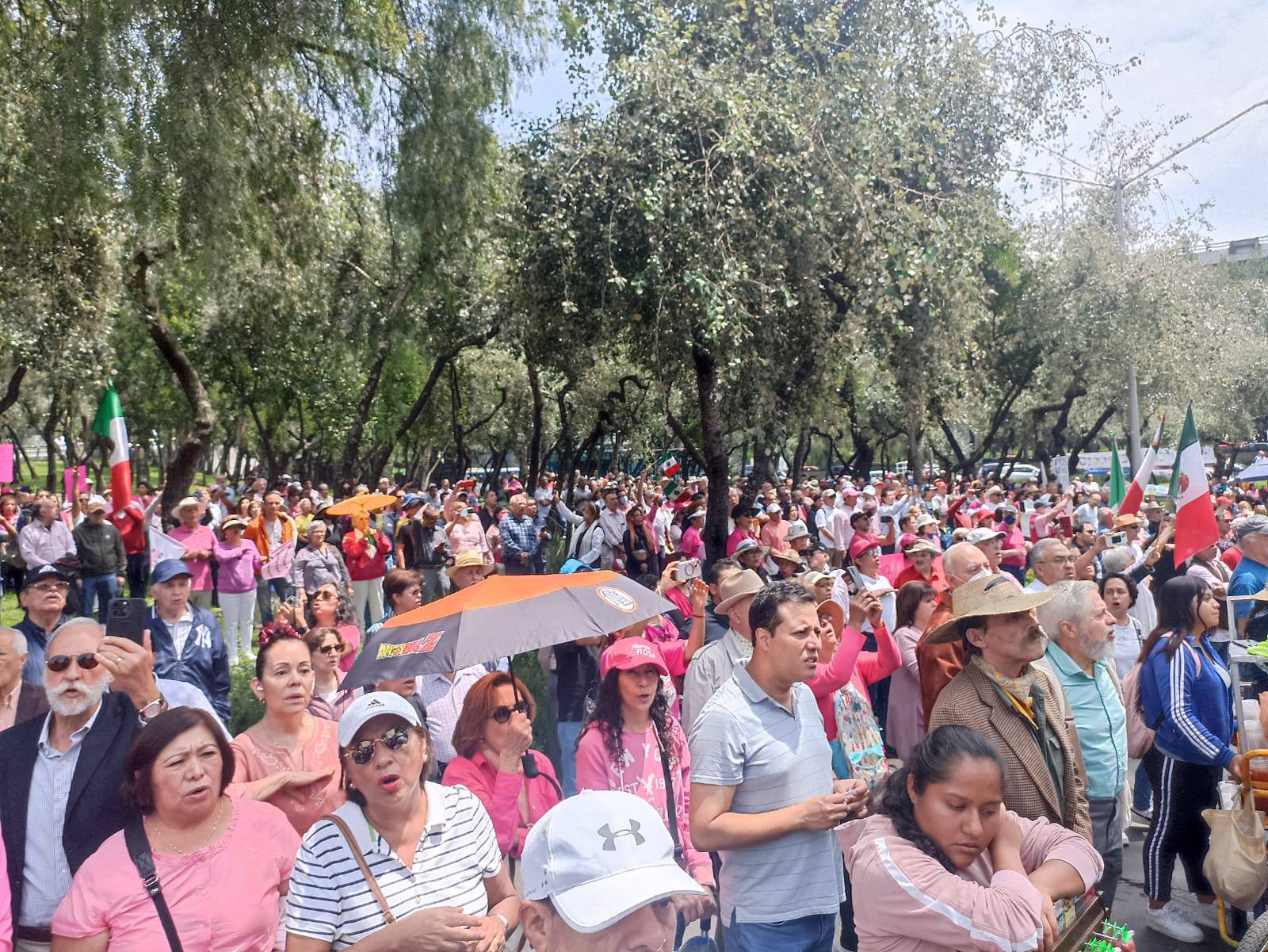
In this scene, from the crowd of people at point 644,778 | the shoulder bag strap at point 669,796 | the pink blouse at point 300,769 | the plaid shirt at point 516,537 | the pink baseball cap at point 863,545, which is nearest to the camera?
the crowd of people at point 644,778

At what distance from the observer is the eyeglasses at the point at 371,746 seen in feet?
10.1

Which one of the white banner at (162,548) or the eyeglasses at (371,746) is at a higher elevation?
the white banner at (162,548)

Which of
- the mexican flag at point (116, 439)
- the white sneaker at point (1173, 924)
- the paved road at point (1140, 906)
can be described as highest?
the mexican flag at point (116, 439)

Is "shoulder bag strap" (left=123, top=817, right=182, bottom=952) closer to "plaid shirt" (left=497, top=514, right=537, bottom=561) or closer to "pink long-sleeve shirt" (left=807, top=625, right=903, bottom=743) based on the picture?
"pink long-sleeve shirt" (left=807, top=625, right=903, bottom=743)

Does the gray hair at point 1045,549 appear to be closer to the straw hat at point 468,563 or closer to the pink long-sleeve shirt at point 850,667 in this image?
the pink long-sleeve shirt at point 850,667

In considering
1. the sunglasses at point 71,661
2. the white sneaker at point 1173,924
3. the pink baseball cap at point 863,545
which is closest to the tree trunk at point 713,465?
the pink baseball cap at point 863,545

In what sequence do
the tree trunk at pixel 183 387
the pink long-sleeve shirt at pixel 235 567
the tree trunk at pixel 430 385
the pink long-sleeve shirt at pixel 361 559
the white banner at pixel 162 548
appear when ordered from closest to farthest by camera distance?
the white banner at pixel 162 548, the pink long-sleeve shirt at pixel 235 567, the tree trunk at pixel 183 387, the pink long-sleeve shirt at pixel 361 559, the tree trunk at pixel 430 385

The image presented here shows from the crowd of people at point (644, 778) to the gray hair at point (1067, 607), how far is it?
0.04 feet

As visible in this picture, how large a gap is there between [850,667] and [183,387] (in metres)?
10.0

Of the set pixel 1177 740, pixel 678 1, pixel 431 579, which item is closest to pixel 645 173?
pixel 678 1

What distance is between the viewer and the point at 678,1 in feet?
43.4

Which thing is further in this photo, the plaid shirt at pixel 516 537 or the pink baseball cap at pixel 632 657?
the plaid shirt at pixel 516 537

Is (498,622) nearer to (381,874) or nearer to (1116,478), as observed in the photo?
(381,874)

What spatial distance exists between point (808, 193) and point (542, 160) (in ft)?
10.3
